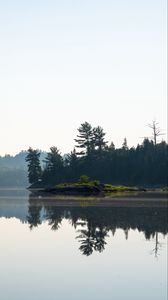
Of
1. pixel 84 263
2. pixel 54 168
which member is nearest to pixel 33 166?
pixel 54 168

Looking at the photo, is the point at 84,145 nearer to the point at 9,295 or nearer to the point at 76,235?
the point at 76,235

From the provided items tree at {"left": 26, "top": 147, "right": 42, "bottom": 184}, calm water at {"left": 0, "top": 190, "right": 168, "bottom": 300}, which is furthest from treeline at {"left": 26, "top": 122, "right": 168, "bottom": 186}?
calm water at {"left": 0, "top": 190, "right": 168, "bottom": 300}

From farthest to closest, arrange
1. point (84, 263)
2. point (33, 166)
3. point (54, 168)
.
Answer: point (54, 168)
point (33, 166)
point (84, 263)

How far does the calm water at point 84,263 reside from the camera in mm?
12930

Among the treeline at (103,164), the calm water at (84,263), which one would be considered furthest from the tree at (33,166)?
the calm water at (84,263)

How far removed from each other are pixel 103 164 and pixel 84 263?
116666mm

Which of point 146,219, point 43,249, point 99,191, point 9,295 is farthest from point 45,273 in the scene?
point 99,191

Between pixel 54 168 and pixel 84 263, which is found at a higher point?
pixel 54 168

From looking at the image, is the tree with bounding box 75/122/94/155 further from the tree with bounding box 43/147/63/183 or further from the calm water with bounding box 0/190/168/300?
the calm water with bounding box 0/190/168/300

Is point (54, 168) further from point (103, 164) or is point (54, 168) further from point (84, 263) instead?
point (84, 263)

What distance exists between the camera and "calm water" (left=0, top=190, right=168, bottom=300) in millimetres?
12930

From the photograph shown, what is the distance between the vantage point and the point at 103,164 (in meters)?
134

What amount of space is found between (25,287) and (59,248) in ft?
23.4

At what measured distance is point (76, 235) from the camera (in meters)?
25.6
